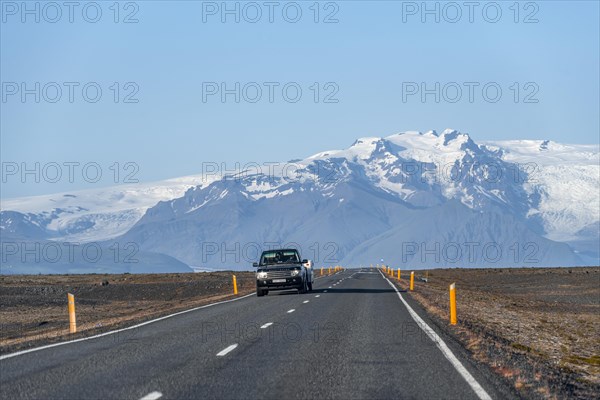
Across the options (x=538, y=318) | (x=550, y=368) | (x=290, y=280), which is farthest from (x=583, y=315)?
(x=550, y=368)

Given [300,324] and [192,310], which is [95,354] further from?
[192,310]

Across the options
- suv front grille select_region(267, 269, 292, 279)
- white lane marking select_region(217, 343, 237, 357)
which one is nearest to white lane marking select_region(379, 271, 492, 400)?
white lane marking select_region(217, 343, 237, 357)

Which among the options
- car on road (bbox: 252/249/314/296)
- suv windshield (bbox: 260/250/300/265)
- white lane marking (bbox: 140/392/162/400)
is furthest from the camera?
suv windshield (bbox: 260/250/300/265)

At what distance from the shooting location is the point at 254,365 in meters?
17.2

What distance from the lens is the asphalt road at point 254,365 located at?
14.2m

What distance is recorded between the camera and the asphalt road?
14164 mm

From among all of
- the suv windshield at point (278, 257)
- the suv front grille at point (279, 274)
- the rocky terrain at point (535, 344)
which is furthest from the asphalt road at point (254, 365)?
the suv windshield at point (278, 257)

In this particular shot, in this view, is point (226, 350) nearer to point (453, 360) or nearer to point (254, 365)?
point (254, 365)

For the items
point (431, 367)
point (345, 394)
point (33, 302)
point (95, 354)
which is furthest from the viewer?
point (33, 302)

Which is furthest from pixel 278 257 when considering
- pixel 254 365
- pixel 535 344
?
pixel 254 365

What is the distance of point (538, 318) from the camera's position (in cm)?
3859

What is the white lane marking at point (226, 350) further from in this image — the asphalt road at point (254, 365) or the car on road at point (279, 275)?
the car on road at point (279, 275)

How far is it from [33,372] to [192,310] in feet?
66.1

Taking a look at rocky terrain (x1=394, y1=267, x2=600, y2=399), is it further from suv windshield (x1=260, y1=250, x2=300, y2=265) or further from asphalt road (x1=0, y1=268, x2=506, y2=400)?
suv windshield (x1=260, y1=250, x2=300, y2=265)
